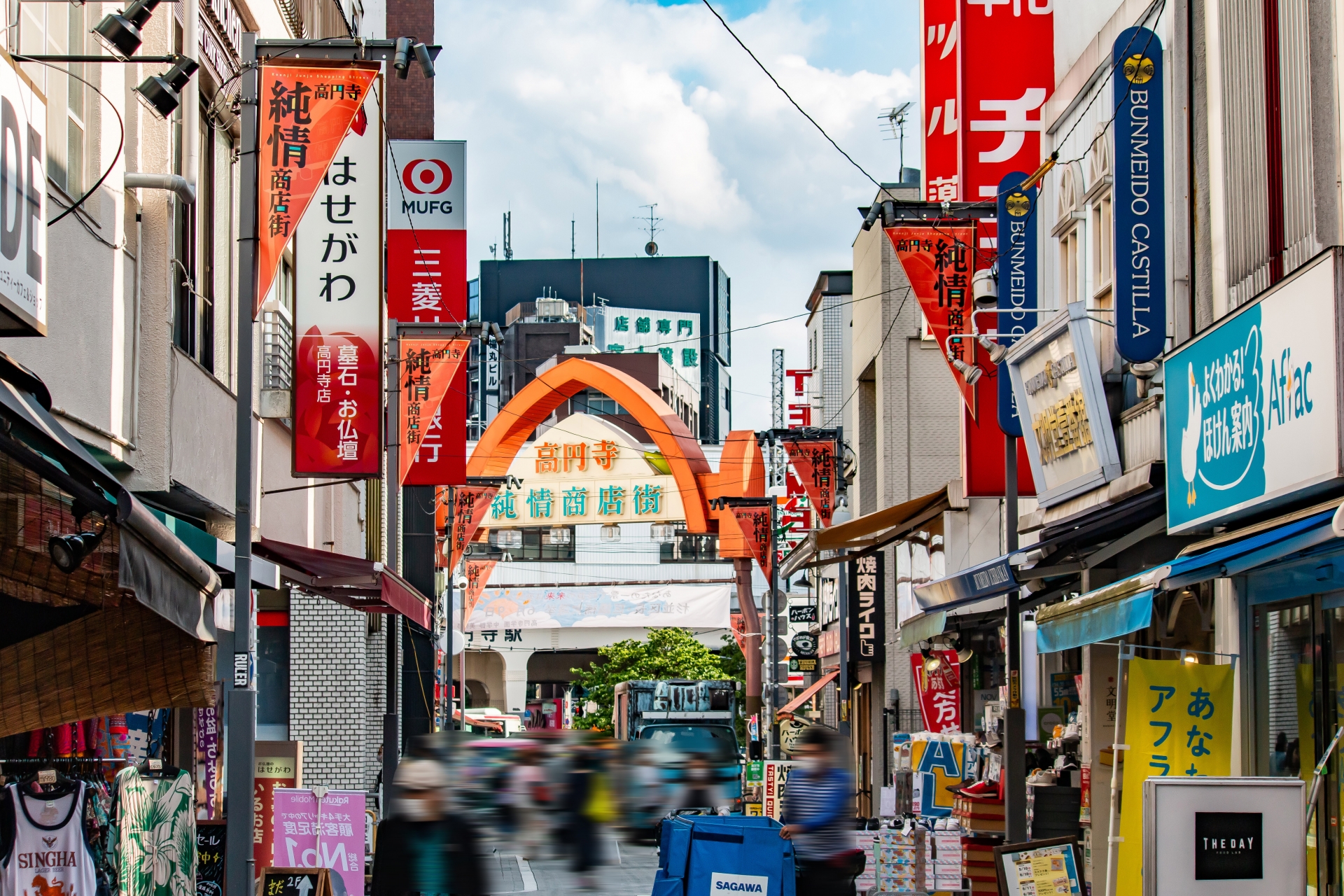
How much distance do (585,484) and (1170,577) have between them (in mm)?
60403

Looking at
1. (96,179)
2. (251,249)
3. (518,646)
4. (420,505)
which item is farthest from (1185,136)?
(518,646)

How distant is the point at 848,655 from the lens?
3344 cm

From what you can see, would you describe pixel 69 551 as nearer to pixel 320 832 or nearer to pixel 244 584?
pixel 244 584

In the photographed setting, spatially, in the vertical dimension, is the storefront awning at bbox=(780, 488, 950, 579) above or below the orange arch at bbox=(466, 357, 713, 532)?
below

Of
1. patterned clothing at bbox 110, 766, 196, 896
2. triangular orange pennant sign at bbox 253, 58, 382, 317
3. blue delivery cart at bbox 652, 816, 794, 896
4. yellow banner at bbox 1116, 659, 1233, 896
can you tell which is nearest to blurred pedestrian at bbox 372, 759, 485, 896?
patterned clothing at bbox 110, 766, 196, 896

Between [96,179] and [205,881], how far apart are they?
5611 mm

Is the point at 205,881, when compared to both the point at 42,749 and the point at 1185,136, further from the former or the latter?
the point at 1185,136

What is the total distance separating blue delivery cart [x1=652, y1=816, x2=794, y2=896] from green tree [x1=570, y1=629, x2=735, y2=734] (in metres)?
57.4

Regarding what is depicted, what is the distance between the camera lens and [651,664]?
7119 centimetres

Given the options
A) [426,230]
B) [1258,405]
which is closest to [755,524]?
[426,230]

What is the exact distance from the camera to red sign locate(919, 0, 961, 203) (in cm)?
2067

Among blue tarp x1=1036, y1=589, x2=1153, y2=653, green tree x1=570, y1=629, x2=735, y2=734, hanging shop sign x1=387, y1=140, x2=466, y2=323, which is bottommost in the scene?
green tree x1=570, y1=629, x2=735, y2=734

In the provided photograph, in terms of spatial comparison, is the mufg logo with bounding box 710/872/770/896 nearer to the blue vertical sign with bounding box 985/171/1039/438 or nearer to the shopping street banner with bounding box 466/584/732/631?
the blue vertical sign with bounding box 985/171/1039/438

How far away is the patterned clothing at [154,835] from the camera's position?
10836 millimetres
